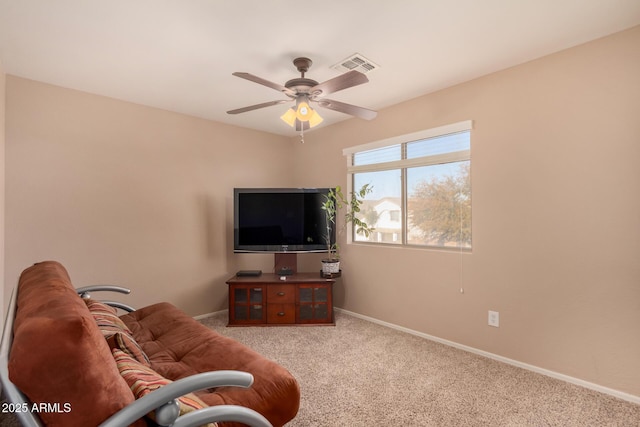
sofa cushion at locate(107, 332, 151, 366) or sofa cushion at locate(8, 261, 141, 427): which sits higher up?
sofa cushion at locate(8, 261, 141, 427)

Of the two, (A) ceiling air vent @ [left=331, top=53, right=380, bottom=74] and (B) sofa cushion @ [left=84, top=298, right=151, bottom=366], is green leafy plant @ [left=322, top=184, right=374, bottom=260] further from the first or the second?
(B) sofa cushion @ [left=84, top=298, right=151, bottom=366]

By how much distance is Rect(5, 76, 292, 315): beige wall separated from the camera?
270 cm

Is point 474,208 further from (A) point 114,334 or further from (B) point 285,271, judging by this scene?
(A) point 114,334

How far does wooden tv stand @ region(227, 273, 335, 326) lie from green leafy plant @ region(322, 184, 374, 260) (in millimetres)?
540

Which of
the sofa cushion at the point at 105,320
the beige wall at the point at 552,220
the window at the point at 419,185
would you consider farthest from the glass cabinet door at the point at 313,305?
the sofa cushion at the point at 105,320

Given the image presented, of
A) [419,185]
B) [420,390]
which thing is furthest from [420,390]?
[419,185]

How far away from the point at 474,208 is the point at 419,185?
0.64 meters

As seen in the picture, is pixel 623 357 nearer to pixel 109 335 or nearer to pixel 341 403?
pixel 341 403

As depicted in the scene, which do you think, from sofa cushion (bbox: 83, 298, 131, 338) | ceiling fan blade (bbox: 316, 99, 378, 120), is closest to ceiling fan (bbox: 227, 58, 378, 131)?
ceiling fan blade (bbox: 316, 99, 378, 120)

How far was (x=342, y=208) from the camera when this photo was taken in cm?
396

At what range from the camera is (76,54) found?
91.0 inches

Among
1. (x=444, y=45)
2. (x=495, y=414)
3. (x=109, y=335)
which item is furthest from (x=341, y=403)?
(x=444, y=45)

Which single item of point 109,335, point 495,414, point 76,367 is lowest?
point 495,414

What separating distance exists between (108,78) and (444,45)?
2.74 m
